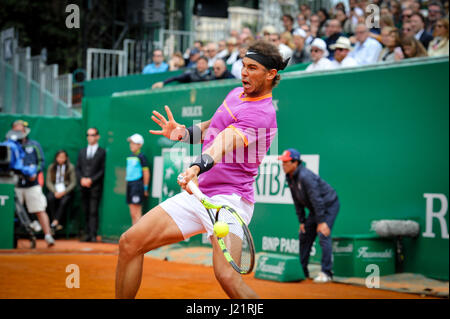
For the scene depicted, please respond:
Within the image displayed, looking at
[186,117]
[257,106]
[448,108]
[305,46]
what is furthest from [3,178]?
[257,106]

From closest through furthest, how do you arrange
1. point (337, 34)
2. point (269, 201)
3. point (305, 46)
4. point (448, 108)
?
point (448, 108) < point (269, 201) < point (337, 34) < point (305, 46)

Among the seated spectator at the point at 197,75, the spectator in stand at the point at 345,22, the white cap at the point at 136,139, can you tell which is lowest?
the white cap at the point at 136,139

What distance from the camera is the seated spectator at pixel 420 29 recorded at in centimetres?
976

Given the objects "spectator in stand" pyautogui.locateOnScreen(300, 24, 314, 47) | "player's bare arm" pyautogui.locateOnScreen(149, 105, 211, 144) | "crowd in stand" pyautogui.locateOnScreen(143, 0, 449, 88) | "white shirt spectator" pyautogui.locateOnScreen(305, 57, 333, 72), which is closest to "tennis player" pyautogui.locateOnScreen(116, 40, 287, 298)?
"player's bare arm" pyautogui.locateOnScreen(149, 105, 211, 144)

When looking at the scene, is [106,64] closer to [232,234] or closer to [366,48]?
[366,48]

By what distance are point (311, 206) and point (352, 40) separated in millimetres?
3865

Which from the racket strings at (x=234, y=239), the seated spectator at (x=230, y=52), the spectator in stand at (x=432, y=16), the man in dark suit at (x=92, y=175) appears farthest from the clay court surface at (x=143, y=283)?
the spectator in stand at (x=432, y=16)

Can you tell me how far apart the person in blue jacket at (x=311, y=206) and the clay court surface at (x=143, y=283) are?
34cm

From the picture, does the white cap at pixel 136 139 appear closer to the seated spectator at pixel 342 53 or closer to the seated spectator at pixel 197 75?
the seated spectator at pixel 197 75

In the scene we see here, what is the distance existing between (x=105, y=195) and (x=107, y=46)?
7510mm

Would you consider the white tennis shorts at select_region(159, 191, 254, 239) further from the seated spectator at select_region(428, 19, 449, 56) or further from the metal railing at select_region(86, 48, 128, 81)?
the metal railing at select_region(86, 48, 128, 81)

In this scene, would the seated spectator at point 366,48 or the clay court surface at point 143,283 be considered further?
the seated spectator at point 366,48

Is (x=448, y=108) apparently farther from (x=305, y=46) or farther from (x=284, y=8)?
(x=284, y=8)

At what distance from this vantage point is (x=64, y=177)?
13094 mm
